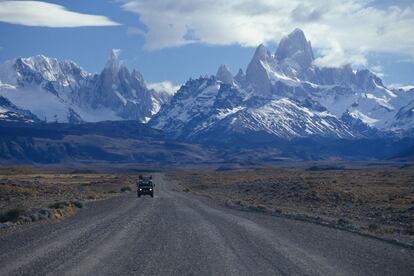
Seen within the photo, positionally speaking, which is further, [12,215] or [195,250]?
[12,215]

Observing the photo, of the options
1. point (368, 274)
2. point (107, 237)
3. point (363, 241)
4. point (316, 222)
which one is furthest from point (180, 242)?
point (316, 222)

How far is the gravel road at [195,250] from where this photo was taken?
17906 mm

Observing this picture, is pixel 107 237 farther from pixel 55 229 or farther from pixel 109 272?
pixel 109 272

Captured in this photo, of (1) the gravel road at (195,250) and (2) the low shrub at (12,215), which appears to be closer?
(1) the gravel road at (195,250)

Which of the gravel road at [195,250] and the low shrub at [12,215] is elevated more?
the low shrub at [12,215]

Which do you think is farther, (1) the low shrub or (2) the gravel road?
(1) the low shrub

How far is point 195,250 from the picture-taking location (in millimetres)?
21906

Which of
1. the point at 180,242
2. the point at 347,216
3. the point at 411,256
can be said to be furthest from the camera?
the point at 347,216

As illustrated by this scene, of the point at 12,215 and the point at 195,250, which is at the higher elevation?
the point at 12,215

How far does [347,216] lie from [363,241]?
566 inches

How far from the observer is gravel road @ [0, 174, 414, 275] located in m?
17.9

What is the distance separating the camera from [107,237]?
25.6 meters

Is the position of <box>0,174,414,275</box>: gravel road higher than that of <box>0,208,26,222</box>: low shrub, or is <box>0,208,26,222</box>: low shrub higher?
<box>0,208,26,222</box>: low shrub

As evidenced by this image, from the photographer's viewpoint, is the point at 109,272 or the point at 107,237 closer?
the point at 109,272
